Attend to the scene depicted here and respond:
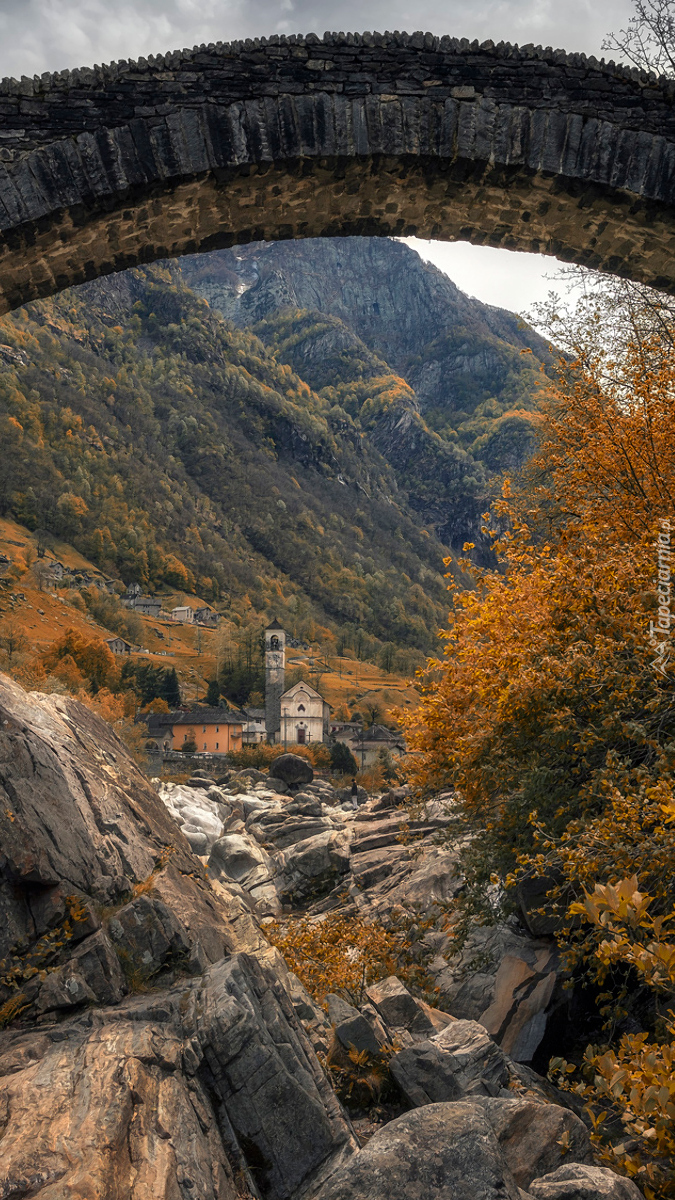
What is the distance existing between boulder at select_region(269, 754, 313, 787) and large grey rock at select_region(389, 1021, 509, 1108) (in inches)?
1746

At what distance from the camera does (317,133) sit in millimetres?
6195

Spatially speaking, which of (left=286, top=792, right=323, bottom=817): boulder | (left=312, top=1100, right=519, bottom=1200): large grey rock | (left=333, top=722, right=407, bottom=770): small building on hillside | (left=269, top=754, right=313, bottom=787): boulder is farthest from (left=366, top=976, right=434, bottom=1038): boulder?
(left=333, top=722, right=407, bottom=770): small building on hillside

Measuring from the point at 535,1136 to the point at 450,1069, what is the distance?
1.27 meters

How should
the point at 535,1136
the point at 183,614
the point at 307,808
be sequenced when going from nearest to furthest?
the point at 535,1136 < the point at 307,808 < the point at 183,614

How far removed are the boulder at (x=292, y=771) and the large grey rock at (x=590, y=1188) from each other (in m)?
46.9

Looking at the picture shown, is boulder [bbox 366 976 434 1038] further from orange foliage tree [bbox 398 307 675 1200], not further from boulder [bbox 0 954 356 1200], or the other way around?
boulder [bbox 0 954 356 1200]

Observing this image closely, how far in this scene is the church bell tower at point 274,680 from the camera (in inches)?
3073

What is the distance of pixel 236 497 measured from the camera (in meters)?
179

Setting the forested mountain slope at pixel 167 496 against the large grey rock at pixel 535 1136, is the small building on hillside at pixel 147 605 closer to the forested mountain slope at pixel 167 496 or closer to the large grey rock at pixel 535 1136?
the forested mountain slope at pixel 167 496

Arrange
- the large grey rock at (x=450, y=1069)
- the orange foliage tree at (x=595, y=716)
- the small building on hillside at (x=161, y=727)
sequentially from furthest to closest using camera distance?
the small building on hillside at (x=161, y=727) < the large grey rock at (x=450, y=1069) < the orange foliage tree at (x=595, y=716)

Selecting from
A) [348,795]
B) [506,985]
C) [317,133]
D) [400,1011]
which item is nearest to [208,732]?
[348,795]

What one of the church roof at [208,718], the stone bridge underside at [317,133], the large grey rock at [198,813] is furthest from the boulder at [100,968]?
the church roof at [208,718]

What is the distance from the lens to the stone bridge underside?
6.07m

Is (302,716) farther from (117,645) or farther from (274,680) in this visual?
(117,645)
